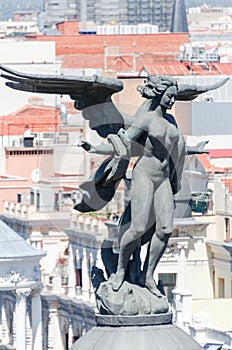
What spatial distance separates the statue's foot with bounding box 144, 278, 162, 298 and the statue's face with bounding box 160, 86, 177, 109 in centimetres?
84

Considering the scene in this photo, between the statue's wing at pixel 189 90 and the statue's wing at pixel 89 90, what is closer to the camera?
the statue's wing at pixel 89 90

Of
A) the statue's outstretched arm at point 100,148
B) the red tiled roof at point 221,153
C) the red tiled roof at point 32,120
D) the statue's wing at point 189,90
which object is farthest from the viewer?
the red tiled roof at point 32,120

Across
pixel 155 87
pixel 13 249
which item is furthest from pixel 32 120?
pixel 155 87

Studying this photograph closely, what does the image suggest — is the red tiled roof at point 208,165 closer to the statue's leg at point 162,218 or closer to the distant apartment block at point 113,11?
the statue's leg at point 162,218

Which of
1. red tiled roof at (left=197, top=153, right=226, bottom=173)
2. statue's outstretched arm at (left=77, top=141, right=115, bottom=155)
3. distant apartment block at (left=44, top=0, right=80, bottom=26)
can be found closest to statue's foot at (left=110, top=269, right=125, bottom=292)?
statue's outstretched arm at (left=77, top=141, right=115, bottom=155)

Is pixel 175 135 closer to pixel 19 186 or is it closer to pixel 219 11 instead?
pixel 19 186

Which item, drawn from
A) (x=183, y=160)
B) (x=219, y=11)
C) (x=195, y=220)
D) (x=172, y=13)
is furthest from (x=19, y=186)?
(x=219, y=11)

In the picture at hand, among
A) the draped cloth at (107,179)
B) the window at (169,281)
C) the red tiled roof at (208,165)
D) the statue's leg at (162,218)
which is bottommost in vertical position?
the window at (169,281)

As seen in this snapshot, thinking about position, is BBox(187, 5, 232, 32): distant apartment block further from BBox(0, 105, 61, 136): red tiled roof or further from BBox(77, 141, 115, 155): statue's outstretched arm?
BBox(77, 141, 115, 155): statue's outstretched arm

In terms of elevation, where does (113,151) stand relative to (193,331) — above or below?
above

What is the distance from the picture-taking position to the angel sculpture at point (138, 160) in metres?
11.6

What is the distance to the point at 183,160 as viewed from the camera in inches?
464

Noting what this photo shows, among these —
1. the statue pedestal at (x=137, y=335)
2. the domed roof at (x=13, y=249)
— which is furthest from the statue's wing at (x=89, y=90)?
the domed roof at (x=13, y=249)

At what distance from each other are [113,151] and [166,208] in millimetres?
386
